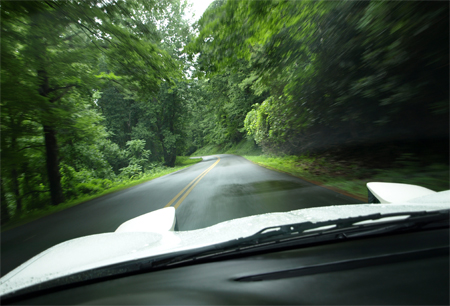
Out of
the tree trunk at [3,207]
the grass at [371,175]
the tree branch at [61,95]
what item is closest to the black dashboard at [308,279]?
the grass at [371,175]

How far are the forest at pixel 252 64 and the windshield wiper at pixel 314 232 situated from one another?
14.3 ft

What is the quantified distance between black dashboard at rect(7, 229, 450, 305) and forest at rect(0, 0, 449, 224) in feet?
15.5

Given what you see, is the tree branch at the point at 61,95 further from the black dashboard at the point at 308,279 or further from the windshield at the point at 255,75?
the black dashboard at the point at 308,279

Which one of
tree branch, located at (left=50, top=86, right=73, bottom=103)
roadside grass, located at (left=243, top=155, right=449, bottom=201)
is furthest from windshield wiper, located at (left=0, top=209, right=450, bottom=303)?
tree branch, located at (left=50, top=86, right=73, bottom=103)

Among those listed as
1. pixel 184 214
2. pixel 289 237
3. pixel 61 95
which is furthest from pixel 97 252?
pixel 61 95

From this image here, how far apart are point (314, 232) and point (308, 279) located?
0.40m

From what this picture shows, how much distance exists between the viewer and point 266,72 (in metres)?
7.76

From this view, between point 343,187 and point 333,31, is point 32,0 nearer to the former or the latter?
point 333,31

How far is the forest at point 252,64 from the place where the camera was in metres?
4.51

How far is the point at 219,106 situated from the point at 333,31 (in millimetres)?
26096

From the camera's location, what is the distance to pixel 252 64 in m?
7.96

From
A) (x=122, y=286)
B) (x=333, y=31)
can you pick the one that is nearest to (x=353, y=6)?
(x=333, y=31)

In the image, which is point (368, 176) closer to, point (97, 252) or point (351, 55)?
point (351, 55)

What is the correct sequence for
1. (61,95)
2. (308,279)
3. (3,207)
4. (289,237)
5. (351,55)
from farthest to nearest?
(61,95)
(3,207)
(351,55)
(289,237)
(308,279)
